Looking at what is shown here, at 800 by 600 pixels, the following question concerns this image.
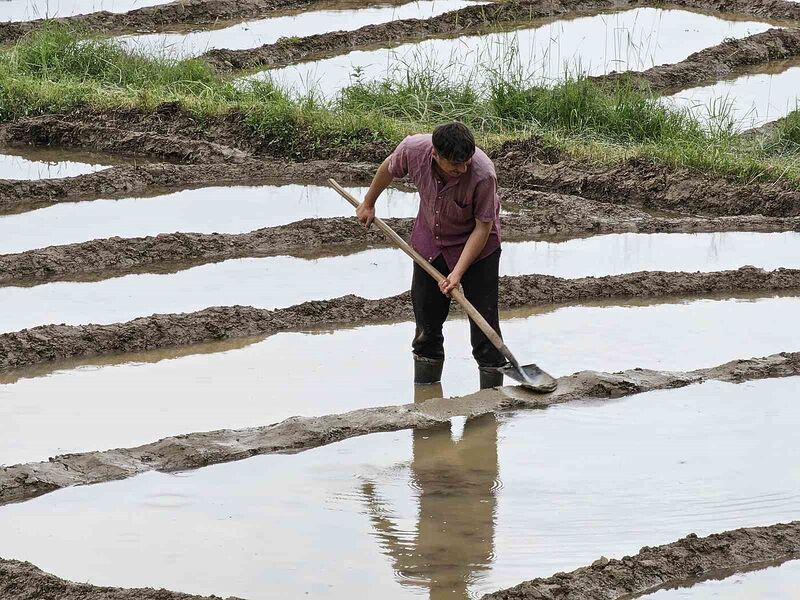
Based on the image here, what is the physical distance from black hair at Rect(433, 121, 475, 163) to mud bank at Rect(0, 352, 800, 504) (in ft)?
3.39

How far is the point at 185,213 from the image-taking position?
7.44 m

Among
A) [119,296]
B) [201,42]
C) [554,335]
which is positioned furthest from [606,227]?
[201,42]

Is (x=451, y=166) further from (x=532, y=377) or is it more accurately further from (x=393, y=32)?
(x=393, y=32)

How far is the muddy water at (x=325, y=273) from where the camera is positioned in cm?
586

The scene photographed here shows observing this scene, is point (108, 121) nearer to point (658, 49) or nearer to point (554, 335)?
point (554, 335)

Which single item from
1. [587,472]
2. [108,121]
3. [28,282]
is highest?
[108,121]

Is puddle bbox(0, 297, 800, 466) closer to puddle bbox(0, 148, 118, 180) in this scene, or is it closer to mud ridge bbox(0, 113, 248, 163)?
puddle bbox(0, 148, 118, 180)

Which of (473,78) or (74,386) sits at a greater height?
(473,78)

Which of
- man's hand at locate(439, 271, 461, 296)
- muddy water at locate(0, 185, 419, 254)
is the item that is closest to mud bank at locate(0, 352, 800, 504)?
man's hand at locate(439, 271, 461, 296)

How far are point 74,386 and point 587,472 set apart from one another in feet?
6.87

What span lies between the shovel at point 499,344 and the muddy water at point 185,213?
A: 235 cm

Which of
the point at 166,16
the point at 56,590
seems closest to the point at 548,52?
the point at 166,16

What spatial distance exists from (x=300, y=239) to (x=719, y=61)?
584 cm

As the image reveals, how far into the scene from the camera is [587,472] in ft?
14.0
